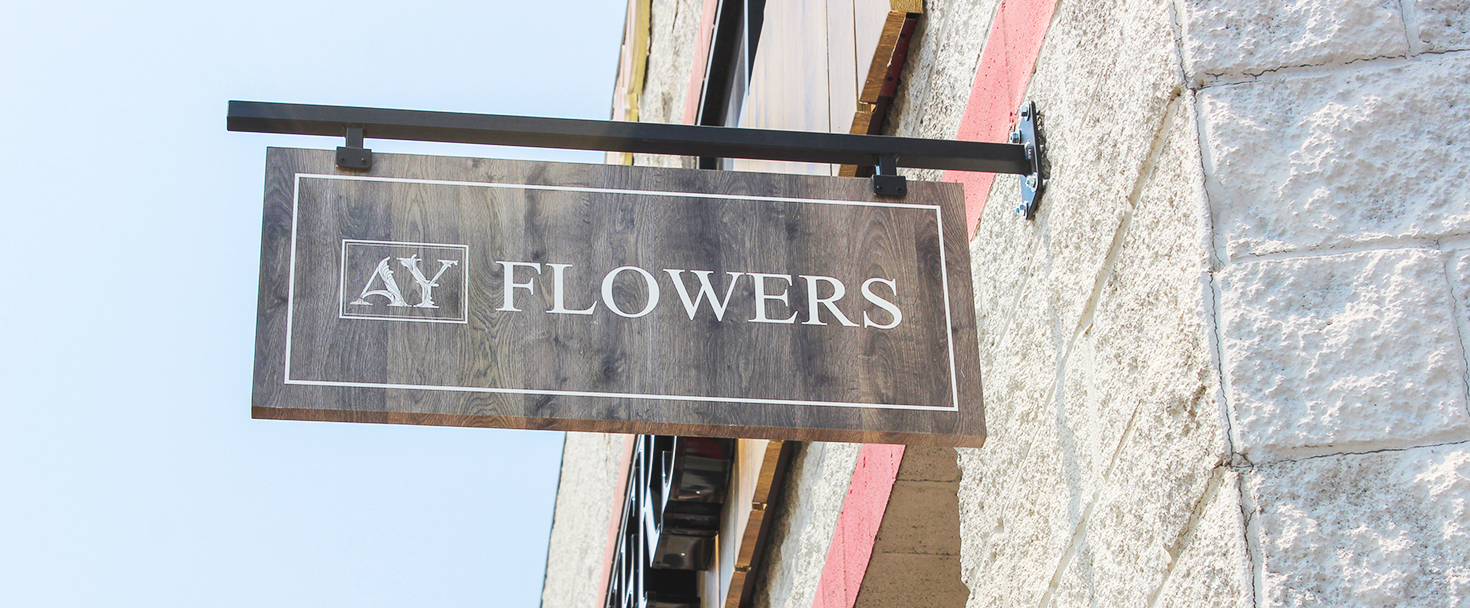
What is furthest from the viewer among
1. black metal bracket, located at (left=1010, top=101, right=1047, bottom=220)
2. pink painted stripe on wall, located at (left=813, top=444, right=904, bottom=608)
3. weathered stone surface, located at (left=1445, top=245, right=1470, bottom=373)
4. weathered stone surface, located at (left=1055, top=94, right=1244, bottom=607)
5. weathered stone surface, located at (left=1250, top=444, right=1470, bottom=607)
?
pink painted stripe on wall, located at (left=813, top=444, right=904, bottom=608)

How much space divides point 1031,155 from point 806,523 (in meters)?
2.38

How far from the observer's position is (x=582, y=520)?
1414 centimetres

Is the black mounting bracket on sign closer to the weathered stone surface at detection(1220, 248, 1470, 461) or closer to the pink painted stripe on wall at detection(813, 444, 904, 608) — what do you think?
the weathered stone surface at detection(1220, 248, 1470, 461)

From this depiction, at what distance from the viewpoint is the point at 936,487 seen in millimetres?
3893

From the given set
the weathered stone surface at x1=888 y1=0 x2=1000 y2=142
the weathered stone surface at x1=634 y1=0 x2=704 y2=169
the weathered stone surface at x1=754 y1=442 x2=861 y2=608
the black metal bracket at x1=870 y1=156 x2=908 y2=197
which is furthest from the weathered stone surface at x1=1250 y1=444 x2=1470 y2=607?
the weathered stone surface at x1=634 y1=0 x2=704 y2=169

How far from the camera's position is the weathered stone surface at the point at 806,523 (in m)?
4.54

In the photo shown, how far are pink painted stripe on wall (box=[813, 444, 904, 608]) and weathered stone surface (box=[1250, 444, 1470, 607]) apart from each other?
189 cm

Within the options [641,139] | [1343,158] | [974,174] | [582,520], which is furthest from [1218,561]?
[582,520]

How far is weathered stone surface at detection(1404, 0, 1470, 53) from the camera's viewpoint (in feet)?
6.98

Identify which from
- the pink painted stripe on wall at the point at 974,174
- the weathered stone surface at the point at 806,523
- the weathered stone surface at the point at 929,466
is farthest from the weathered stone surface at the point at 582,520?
the weathered stone surface at the point at 929,466

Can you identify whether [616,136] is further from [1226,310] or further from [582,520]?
[582,520]

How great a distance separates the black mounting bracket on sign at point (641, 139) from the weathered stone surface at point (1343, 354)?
0.83 meters

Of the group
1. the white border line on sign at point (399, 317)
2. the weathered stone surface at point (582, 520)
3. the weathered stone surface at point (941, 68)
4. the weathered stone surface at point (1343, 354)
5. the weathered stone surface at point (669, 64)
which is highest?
the weathered stone surface at point (669, 64)

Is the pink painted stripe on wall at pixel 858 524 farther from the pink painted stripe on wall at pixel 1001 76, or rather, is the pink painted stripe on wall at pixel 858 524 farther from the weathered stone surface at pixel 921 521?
the pink painted stripe on wall at pixel 1001 76
